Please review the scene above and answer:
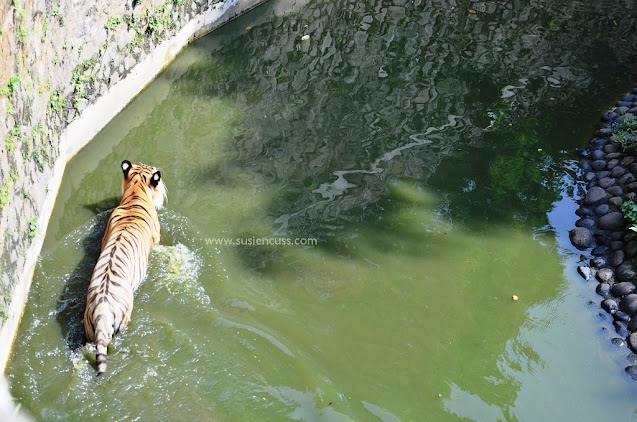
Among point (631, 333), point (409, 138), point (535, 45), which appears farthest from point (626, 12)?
point (631, 333)

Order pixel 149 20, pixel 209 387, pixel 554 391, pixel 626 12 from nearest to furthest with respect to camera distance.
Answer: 1. pixel 209 387
2. pixel 554 391
3. pixel 149 20
4. pixel 626 12

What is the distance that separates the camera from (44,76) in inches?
238

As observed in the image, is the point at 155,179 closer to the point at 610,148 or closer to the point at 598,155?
the point at 598,155

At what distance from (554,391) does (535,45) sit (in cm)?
595

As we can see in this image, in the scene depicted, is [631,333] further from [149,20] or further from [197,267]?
[149,20]

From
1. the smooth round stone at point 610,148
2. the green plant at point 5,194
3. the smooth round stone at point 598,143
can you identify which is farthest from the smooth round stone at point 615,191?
the green plant at point 5,194

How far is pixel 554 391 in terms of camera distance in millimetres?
4781

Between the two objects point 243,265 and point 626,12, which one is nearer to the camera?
point 243,265

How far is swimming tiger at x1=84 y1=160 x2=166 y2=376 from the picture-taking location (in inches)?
174

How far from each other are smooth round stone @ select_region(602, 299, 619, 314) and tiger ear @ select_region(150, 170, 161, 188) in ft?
12.1

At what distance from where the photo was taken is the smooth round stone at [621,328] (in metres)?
5.22

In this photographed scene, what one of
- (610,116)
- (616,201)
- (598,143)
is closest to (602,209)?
(616,201)

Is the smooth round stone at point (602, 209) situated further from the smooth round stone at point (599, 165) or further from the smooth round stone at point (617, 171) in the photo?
the smooth round stone at point (599, 165)

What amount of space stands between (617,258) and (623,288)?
38cm
